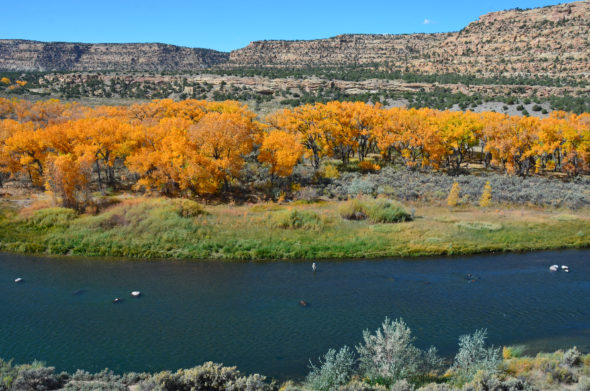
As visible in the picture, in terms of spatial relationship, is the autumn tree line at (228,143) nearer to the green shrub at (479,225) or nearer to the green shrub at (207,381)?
the green shrub at (479,225)

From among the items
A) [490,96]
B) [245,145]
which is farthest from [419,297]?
[490,96]

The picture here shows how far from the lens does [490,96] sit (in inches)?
3952

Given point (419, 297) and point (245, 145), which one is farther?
point (245, 145)

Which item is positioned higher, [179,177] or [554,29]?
[554,29]

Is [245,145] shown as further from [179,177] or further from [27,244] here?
[27,244]

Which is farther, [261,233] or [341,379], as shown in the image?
[261,233]

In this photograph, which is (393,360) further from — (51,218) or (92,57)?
(92,57)

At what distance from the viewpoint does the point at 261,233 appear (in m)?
39.7

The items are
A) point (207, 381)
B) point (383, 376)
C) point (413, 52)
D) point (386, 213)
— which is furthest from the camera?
point (413, 52)

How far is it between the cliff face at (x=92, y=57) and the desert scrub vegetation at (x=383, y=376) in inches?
6546

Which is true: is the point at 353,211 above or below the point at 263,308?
above

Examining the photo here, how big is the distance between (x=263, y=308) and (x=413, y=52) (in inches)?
5505

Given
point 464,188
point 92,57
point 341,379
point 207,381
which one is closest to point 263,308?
point 207,381

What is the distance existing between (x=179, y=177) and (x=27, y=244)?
55.9 ft
